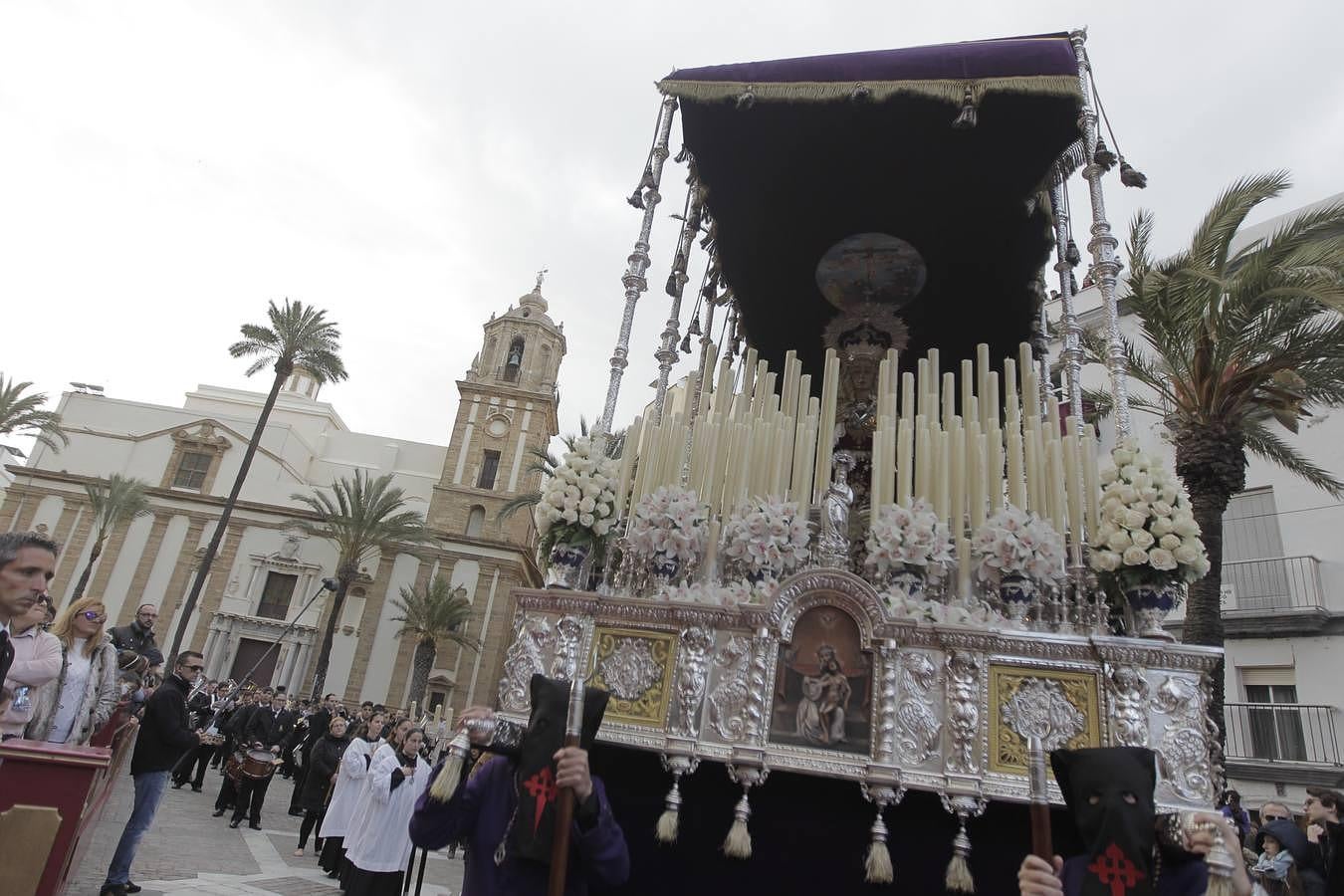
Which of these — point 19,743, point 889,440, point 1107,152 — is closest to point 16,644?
point 19,743

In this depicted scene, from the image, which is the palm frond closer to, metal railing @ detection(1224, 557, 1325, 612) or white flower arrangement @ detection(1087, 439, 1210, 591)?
metal railing @ detection(1224, 557, 1325, 612)

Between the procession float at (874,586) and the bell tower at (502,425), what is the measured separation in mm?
35646

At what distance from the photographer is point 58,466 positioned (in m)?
41.1

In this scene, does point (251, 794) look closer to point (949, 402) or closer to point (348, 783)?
point (348, 783)

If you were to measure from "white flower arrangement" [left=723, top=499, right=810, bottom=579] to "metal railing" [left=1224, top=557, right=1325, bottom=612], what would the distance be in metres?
16.2

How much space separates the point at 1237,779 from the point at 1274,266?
10.9 metres

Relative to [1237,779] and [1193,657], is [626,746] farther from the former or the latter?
[1237,779]

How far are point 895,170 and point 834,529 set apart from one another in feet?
11.8

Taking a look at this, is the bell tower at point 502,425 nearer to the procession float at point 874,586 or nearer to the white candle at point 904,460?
the procession float at point 874,586

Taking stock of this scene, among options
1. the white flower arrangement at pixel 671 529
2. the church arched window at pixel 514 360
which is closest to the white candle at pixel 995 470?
the white flower arrangement at pixel 671 529

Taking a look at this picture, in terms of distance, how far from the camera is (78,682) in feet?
18.2

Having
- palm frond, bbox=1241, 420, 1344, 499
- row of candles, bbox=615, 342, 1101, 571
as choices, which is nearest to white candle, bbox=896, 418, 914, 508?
row of candles, bbox=615, 342, 1101, 571

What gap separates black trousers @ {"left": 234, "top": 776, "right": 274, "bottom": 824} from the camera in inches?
470

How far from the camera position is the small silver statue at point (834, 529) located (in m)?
5.08
